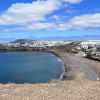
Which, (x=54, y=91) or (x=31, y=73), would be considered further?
(x=31, y=73)

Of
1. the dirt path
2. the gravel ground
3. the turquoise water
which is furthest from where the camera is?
the turquoise water

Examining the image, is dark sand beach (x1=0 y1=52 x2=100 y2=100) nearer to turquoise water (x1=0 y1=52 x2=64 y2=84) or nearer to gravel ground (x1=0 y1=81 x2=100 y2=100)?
gravel ground (x1=0 y1=81 x2=100 y2=100)

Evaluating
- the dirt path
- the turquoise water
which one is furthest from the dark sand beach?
the turquoise water

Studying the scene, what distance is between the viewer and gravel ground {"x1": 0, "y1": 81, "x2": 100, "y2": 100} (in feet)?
67.4

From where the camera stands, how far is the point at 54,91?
22.1 m

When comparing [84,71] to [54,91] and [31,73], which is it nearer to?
[31,73]

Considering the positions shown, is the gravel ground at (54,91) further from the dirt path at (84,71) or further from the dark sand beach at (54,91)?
the dirt path at (84,71)

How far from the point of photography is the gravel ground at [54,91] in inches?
808

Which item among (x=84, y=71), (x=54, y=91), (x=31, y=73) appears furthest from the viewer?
(x=31, y=73)

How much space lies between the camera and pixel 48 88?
23031 millimetres

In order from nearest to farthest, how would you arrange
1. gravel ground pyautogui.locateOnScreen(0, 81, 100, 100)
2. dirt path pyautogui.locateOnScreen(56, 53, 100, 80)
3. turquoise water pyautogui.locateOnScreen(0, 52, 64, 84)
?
gravel ground pyautogui.locateOnScreen(0, 81, 100, 100) → dirt path pyautogui.locateOnScreen(56, 53, 100, 80) → turquoise water pyautogui.locateOnScreen(0, 52, 64, 84)

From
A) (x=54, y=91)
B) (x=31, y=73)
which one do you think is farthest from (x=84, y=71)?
(x=54, y=91)

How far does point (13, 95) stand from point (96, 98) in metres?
5.05

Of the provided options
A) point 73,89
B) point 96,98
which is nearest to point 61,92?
point 73,89
